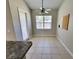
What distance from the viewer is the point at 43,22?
39.8ft

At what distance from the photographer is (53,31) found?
1205cm

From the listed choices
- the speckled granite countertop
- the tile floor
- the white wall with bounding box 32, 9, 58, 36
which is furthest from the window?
the speckled granite countertop

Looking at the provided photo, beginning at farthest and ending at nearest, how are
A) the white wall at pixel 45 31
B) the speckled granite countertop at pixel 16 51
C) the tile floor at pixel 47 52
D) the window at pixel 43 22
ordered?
1. the window at pixel 43 22
2. the white wall at pixel 45 31
3. the tile floor at pixel 47 52
4. the speckled granite countertop at pixel 16 51

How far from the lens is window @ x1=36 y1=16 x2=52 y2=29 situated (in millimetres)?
12052

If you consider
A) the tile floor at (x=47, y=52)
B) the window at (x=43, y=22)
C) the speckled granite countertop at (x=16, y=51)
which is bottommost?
the tile floor at (x=47, y=52)

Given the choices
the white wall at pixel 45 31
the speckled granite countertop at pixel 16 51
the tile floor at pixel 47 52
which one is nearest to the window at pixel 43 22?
the white wall at pixel 45 31

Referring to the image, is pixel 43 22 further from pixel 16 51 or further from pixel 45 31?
pixel 16 51

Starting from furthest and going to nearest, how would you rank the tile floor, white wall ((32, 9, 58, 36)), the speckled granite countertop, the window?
the window → white wall ((32, 9, 58, 36)) → the tile floor → the speckled granite countertop

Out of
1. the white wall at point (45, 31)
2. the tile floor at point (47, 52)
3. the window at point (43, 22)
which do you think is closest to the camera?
the tile floor at point (47, 52)

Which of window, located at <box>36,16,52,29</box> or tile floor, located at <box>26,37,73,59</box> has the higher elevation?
window, located at <box>36,16,52,29</box>

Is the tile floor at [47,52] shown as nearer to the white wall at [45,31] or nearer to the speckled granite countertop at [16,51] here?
the speckled granite countertop at [16,51]

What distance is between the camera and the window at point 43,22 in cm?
1205

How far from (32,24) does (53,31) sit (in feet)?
6.51

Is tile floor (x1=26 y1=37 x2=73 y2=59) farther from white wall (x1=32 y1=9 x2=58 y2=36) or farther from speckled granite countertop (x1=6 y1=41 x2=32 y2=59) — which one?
white wall (x1=32 y1=9 x2=58 y2=36)
